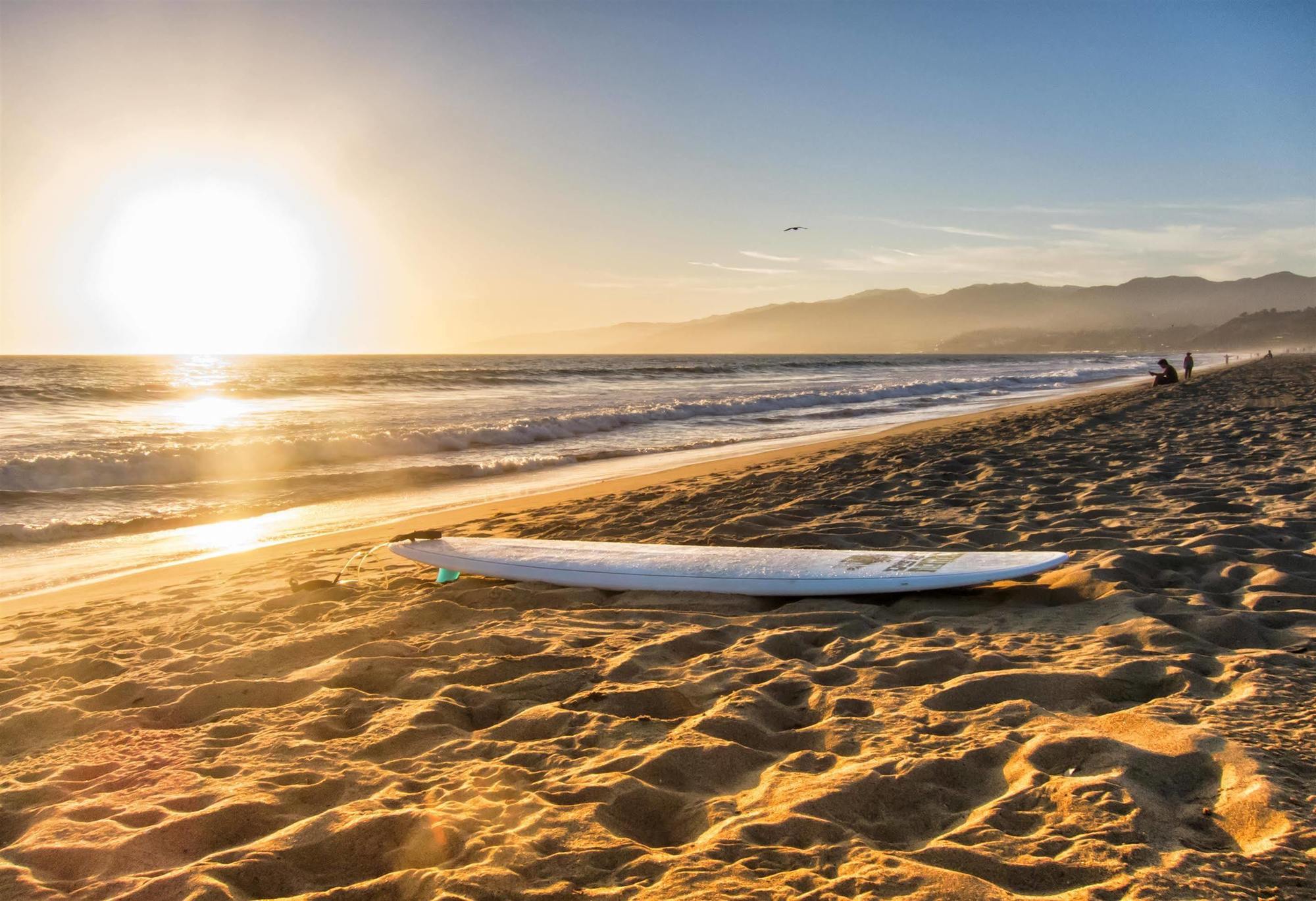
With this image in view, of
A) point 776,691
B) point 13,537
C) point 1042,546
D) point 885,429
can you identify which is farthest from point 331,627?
point 885,429

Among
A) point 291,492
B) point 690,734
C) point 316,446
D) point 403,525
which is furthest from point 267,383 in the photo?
point 690,734

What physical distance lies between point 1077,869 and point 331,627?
140 inches

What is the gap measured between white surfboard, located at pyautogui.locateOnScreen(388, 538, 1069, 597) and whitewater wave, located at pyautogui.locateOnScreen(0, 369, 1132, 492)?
653cm

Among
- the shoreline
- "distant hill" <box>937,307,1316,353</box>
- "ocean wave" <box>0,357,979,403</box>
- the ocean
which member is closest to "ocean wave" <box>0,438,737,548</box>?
the ocean

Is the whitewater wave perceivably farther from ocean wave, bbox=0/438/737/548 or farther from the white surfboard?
the white surfboard

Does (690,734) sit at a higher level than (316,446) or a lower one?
lower

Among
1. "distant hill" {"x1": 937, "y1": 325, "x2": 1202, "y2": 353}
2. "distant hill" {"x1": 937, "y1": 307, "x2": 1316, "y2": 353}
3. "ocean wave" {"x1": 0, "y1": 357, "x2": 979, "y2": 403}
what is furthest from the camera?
"distant hill" {"x1": 937, "y1": 325, "x2": 1202, "y2": 353}

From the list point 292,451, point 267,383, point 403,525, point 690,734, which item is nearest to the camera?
point 690,734

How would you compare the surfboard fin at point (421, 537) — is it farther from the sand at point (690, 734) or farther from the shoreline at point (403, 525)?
the shoreline at point (403, 525)

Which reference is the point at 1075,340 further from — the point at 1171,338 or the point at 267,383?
the point at 267,383

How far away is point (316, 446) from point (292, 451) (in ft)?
1.17

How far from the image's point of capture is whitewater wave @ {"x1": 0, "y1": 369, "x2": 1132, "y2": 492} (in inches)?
382

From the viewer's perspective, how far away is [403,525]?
7281mm

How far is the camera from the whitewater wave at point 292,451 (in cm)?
970
